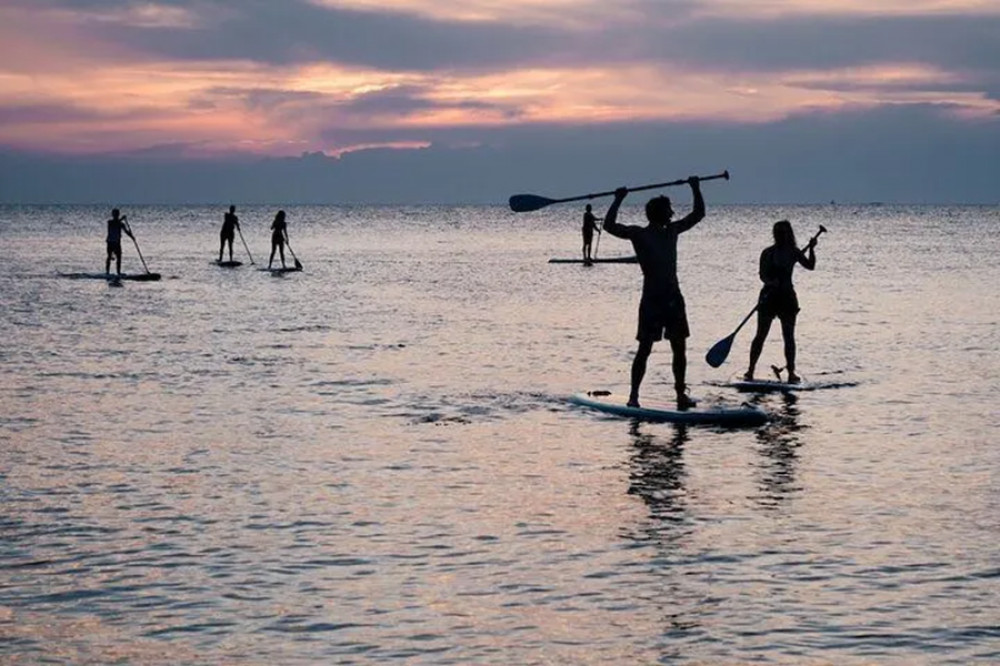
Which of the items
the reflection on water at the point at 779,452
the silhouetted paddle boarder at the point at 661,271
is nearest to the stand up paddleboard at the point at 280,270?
the reflection on water at the point at 779,452

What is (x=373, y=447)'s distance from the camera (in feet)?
47.4

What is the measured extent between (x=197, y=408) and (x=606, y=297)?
2391cm

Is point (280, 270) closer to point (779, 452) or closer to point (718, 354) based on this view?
point (718, 354)

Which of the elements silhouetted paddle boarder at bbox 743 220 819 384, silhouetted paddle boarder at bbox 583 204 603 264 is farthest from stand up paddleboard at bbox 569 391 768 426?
silhouetted paddle boarder at bbox 583 204 603 264

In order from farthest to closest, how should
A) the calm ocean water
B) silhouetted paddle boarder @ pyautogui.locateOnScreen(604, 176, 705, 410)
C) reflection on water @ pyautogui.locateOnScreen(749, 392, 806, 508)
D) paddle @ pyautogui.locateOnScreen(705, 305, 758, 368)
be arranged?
paddle @ pyautogui.locateOnScreen(705, 305, 758, 368)
silhouetted paddle boarder @ pyautogui.locateOnScreen(604, 176, 705, 410)
reflection on water @ pyautogui.locateOnScreen(749, 392, 806, 508)
the calm ocean water

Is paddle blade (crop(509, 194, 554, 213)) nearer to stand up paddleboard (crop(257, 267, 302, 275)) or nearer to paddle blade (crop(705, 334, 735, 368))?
paddle blade (crop(705, 334, 735, 368))

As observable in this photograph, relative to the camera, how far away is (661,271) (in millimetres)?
15703

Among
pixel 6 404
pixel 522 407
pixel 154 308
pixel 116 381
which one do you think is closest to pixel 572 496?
pixel 522 407

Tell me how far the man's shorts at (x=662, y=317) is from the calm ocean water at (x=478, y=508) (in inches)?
39.9

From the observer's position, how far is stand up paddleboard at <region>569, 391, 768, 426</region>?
51.0 ft

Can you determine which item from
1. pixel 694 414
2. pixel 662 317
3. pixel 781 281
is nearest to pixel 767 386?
pixel 781 281

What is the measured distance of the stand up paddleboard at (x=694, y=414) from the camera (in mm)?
15547

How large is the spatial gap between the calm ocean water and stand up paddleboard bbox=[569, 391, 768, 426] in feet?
1.13

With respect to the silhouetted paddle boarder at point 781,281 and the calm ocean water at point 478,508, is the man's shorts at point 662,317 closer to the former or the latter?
the calm ocean water at point 478,508
